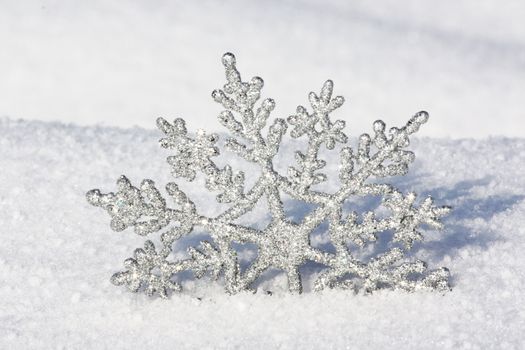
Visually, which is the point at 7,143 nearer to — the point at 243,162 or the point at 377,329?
the point at 243,162

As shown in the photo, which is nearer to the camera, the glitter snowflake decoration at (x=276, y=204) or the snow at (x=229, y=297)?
the snow at (x=229, y=297)

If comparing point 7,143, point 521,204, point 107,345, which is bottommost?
point 107,345

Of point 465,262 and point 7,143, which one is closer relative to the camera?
point 465,262

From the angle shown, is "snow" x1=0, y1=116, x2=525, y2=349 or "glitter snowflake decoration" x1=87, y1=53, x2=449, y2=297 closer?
"snow" x1=0, y1=116, x2=525, y2=349

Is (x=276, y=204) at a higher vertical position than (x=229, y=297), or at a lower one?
higher

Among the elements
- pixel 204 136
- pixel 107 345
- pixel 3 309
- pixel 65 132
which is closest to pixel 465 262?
pixel 204 136
